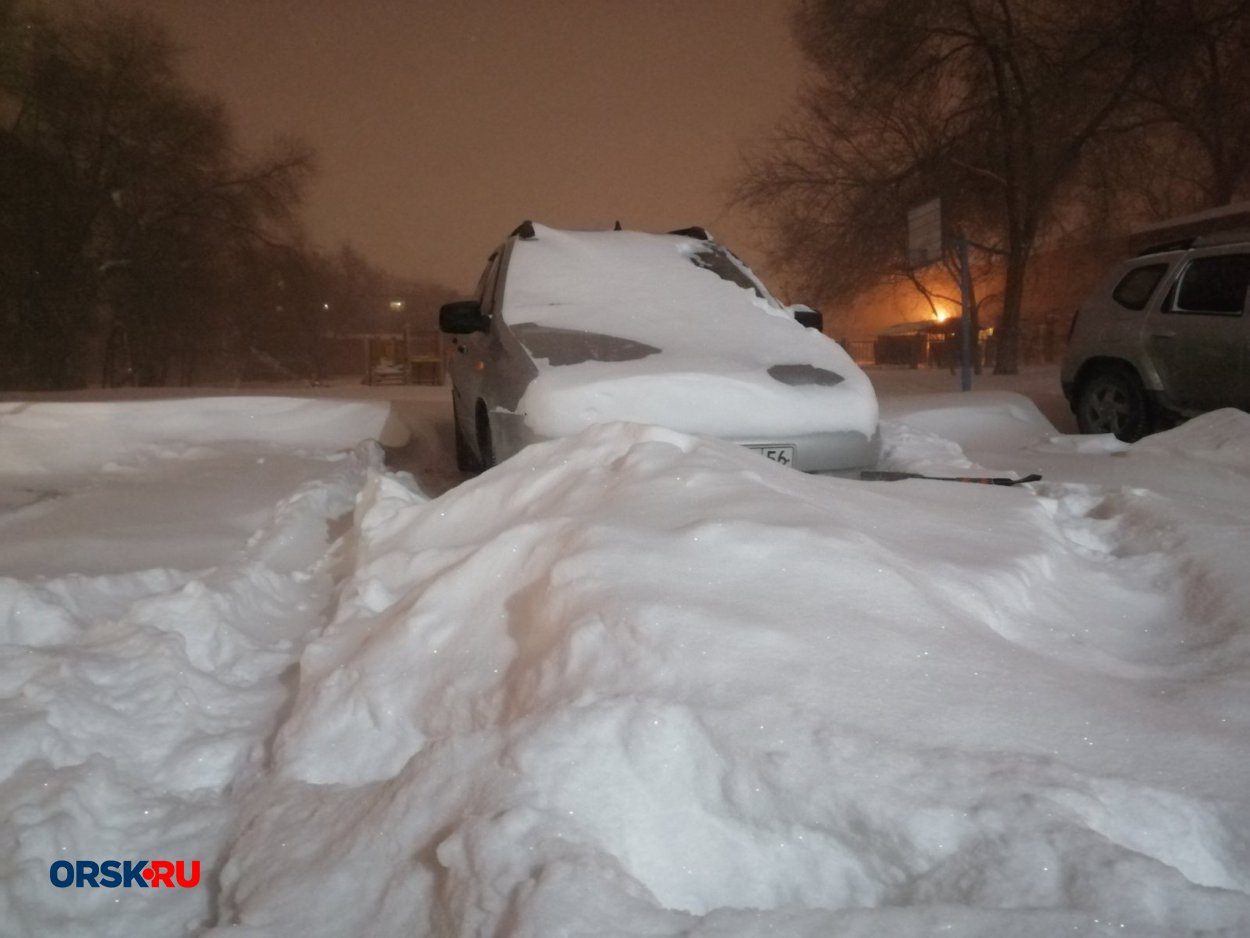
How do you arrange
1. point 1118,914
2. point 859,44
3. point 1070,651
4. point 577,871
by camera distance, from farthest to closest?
point 859,44 < point 1070,651 < point 577,871 < point 1118,914

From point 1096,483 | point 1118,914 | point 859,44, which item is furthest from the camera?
point 859,44

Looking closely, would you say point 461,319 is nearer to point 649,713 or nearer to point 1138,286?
point 649,713

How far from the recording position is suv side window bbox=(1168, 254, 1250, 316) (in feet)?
21.9

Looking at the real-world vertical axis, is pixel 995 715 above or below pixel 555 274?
below

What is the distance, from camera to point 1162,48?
15.1 m

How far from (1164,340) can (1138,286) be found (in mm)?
619

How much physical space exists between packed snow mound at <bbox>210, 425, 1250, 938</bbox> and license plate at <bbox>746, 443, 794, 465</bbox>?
3.23 feet

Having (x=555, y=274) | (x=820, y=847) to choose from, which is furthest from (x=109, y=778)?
(x=555, y=274)

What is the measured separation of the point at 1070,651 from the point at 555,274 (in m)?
3.50

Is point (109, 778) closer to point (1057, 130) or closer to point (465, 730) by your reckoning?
point (465, 730)

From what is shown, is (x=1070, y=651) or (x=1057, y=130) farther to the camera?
(x=1057, y=130)

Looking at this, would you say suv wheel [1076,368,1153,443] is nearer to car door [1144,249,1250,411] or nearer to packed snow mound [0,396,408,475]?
car door [1144,249,1250,411]

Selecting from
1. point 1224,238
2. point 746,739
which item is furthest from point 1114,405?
point 746,739

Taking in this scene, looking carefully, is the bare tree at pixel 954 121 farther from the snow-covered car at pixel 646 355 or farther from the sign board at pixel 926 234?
the snow-covered car at pixel 646 355
